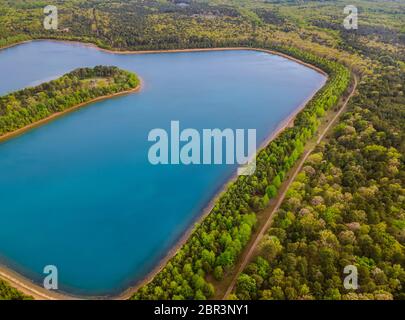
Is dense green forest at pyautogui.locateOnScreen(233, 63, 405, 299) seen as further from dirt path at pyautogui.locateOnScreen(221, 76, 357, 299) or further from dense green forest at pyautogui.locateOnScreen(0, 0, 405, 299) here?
dirt path at pyautogui.locateOnScreen(221, 76, 357, 299)

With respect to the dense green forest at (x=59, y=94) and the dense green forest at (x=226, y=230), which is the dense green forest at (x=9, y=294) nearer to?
the dense green forest at (x=226, y=230)

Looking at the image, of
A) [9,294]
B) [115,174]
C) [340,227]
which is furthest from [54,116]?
[340,227]

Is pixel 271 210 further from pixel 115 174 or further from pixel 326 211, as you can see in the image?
pixel 115 174

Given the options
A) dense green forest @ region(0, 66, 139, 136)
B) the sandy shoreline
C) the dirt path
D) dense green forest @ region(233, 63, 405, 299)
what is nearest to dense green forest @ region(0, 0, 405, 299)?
dense green forest @ region(233, 63, 405, 299)

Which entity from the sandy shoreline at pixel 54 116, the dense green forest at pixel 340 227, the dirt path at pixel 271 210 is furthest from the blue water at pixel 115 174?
the dense green forest at pixel 340 227

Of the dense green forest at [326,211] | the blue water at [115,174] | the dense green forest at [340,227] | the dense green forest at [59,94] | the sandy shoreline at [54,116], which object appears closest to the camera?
the dense green forest at [340,227]

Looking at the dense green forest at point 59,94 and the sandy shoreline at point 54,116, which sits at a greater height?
the dense green forest at point 59,94

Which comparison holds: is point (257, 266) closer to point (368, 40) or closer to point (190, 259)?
point (190, 259)
